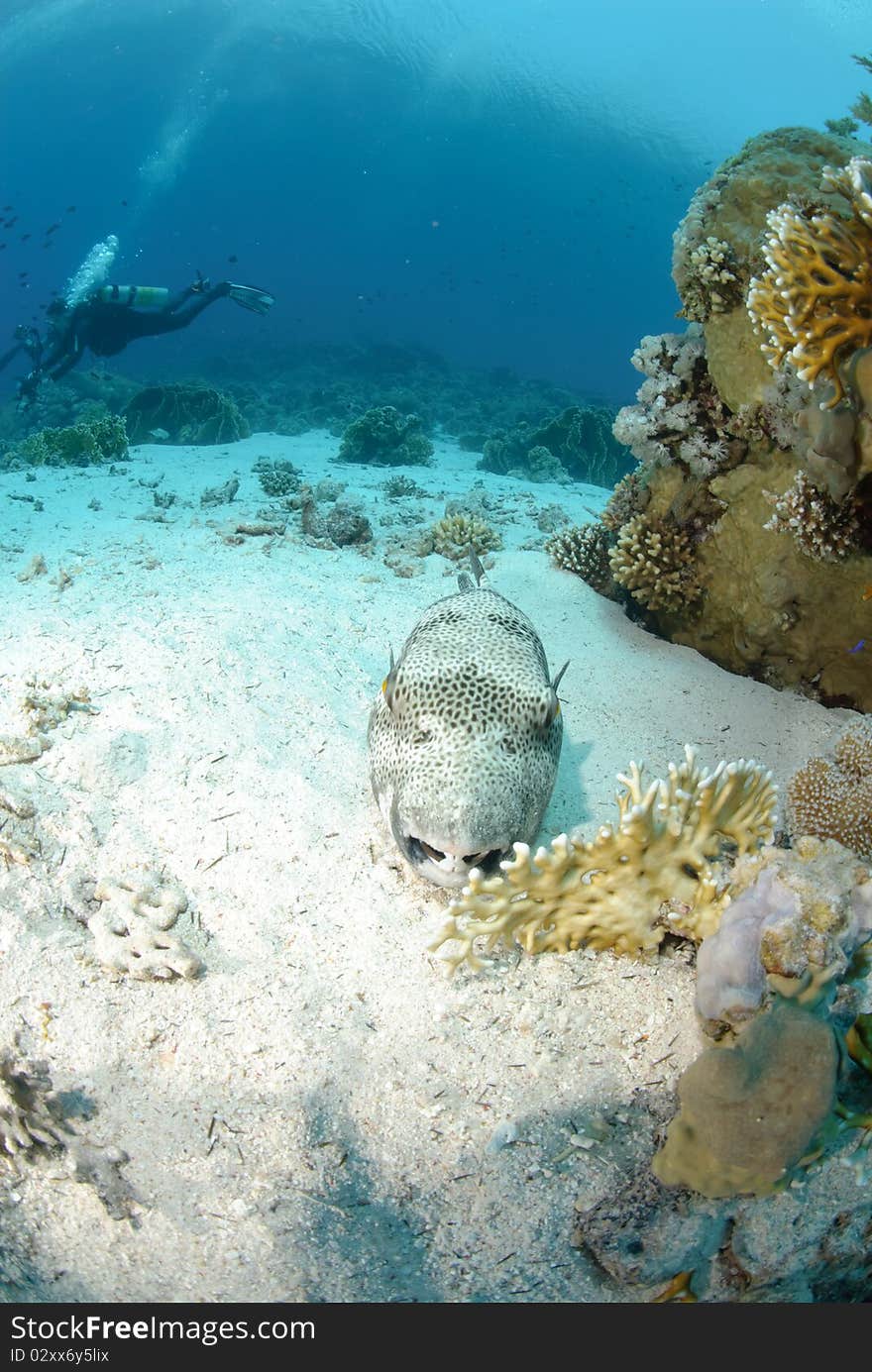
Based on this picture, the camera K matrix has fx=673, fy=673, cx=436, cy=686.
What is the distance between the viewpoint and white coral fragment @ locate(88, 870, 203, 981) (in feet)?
9.64

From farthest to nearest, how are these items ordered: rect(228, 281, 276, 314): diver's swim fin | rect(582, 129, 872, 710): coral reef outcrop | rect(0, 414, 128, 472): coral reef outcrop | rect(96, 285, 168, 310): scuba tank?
rect(228, 281, 276, 314): diver's swim fin → rect(96, 285, 168, 310): scuba tank → rect(0, 414, 128, 472): coral reef outcrop → rect(582, 129, 872, 710): coral reef outcrop

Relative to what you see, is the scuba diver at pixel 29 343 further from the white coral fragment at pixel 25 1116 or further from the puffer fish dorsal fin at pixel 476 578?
the white coral fragment at pixel 25 1116

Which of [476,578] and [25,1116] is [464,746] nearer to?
[25,1116]

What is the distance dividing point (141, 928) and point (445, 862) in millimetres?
1409

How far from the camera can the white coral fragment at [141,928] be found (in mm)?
2939

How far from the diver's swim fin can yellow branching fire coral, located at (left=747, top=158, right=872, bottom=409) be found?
18485mm

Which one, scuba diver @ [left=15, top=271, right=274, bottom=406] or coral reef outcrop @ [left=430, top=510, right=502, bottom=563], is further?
scuba diver @ [left=15, top=271, right=274, bottom=406]

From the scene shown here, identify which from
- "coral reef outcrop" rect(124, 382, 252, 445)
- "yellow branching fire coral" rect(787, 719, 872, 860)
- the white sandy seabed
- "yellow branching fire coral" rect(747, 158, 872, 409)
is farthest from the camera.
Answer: "coral reef outcrop" rect(124, 382, 252, 445)

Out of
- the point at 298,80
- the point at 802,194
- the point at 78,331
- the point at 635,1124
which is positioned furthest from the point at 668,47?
the point at 635,1124

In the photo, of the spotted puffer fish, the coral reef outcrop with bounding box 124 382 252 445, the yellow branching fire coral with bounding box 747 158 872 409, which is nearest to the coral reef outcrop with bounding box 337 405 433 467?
the coral reef outcrop with bounding box 124 382 252 445

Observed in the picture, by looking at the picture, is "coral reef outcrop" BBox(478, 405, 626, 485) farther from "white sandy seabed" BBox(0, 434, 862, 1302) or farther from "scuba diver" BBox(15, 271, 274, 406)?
"white sandy seabed" BBox(0, 434, 862, 1302)

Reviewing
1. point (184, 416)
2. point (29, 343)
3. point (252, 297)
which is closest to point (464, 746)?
point (184, 416)

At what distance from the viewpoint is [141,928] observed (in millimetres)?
3045
